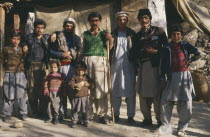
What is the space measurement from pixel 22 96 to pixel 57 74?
0.75 metres

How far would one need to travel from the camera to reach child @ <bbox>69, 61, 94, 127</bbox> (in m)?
4.46

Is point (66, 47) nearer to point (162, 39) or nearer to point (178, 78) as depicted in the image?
point (162, 39)

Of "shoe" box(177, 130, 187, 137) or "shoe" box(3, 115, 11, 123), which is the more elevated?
"shoe" box(3, 115, 11, 123)

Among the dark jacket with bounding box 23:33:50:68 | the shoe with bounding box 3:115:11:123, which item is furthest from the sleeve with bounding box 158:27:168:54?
the shoe with bounding box 3:115:11:123

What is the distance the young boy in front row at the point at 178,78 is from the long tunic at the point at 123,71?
637 millimetres

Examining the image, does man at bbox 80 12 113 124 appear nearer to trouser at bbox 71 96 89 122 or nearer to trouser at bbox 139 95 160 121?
trouser at bbox 71 96 89 122

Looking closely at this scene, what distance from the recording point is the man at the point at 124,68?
15.1 ft

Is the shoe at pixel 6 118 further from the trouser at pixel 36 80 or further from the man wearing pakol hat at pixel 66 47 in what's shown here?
the man wearing pakol hat at pixel 66 47

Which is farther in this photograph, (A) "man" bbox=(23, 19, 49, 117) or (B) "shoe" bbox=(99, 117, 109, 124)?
(A) "man" bbox=(23, 19, 49, 117)

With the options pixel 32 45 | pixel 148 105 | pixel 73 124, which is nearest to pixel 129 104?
pixel 148 105

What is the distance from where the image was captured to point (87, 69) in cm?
466

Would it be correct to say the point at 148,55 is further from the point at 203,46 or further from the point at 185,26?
the point at 203,46

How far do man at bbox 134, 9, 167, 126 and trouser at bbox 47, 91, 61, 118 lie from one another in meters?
1.41

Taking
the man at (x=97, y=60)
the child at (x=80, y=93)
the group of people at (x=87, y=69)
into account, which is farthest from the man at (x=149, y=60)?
the child at (x=80, y=93)
